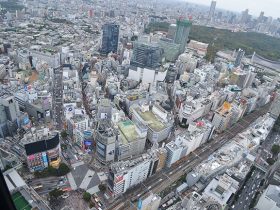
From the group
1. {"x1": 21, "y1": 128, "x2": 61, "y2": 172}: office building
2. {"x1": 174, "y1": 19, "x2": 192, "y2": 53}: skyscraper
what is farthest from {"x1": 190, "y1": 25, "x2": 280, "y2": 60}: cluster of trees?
{"x1": 21, "y1": 128, "x2": 61, "y2": 172}: office building

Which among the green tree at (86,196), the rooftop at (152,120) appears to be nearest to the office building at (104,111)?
the rooftop at (152,120)

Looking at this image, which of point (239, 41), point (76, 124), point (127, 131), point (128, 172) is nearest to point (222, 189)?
point (128, 172)

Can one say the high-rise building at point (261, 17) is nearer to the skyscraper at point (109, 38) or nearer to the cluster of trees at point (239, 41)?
the cluster of trees at point (239, 41)

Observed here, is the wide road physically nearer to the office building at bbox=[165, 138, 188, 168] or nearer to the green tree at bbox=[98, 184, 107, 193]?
the office building at bbox=[165, 138, 188, 168]

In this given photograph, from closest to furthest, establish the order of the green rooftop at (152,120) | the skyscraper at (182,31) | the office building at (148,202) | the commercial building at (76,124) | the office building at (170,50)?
the office building at (148,202) → the commercial building at (76,124) → the green rooftop at (152,120) → the office building at (170,50) → the skyscraper at (182,31)

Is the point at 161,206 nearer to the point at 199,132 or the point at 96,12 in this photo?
the point at 199,132

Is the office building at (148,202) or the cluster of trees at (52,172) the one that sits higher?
the office building at (148,202)
